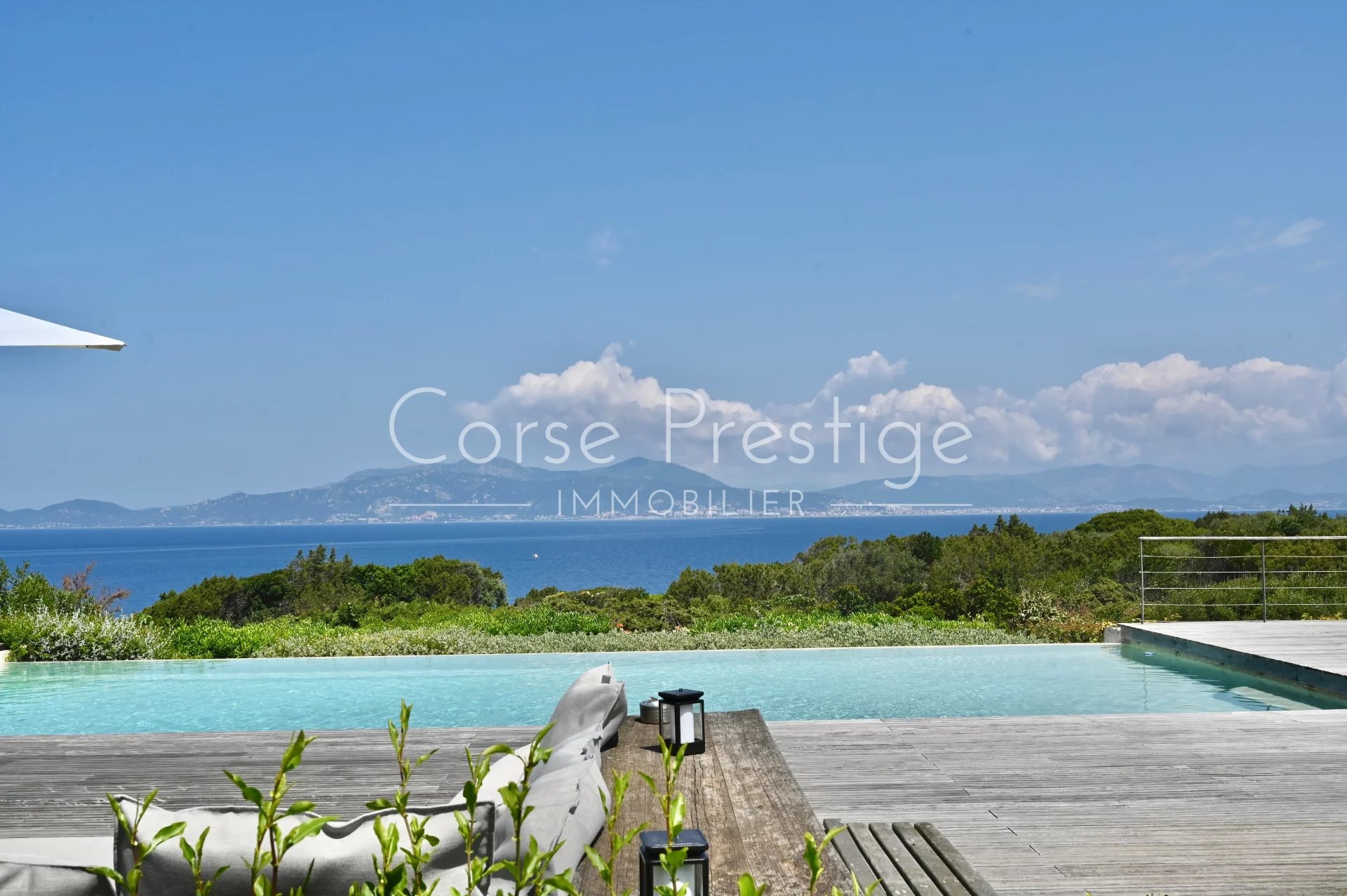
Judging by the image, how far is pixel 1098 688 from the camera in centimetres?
696

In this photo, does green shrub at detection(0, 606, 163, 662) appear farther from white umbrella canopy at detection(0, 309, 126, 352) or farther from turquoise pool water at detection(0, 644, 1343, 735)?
white umbrella canopy at detection(0, 309, 126, 352)

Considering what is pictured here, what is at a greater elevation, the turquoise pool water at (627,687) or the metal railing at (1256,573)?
the metal railing at (1256,573)

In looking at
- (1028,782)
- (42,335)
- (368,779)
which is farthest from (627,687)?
(42,335)

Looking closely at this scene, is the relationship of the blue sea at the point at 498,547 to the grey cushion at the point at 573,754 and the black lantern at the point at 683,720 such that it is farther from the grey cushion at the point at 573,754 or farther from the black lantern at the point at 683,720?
the grey cushion at the point at 573,754

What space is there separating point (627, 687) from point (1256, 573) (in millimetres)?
7142

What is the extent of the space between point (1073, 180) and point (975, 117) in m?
4.59

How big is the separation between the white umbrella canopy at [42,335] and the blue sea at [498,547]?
26.2 metres

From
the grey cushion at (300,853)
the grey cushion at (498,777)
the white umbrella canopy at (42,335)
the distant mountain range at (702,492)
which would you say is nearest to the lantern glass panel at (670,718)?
the grey cushion at (498,777)

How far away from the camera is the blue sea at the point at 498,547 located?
151ft

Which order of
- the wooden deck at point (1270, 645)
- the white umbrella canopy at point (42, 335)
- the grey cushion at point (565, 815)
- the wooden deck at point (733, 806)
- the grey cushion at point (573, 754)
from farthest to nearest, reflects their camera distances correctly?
the wooden deck at point (1270, 645)
the white umbrella canopy at point (42, 335)
the grey cushion at point (573, 754)
the wooden deck at point (733, 806)
the grey cushion at point (565, 815)

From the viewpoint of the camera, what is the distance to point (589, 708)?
2.85m

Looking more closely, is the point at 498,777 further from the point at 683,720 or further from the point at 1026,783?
the point at 1026,783

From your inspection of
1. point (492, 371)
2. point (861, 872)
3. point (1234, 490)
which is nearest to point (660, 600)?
point (861, 872)

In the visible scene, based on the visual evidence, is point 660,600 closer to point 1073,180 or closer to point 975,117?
point 975,117
